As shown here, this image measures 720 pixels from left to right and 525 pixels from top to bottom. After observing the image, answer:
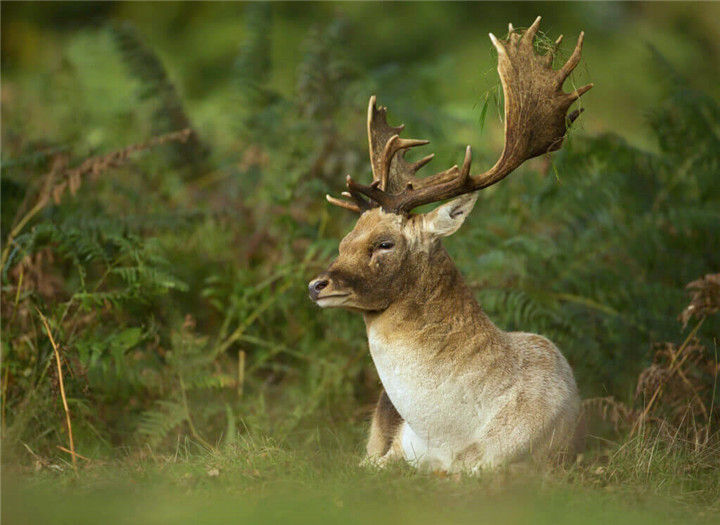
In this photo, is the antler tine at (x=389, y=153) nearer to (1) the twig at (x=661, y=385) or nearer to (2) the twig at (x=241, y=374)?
(1) the twig at (x=661, y=385)

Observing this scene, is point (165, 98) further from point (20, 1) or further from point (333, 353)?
point (20, 1)

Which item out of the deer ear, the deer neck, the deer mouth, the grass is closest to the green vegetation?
the grass

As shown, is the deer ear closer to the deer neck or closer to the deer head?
the deer head

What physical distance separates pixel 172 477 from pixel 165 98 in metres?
5.19

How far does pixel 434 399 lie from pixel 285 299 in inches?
116

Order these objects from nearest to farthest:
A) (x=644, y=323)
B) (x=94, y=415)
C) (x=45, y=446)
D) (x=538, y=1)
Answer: (x=45, y=446)
(x=94, y=415)
(x=644, y=323)
(x=538, y=1)

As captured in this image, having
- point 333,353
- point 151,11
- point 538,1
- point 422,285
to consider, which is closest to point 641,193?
point 333,353

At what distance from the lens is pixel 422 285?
4.67m

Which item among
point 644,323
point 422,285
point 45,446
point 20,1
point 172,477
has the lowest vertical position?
point 45,446

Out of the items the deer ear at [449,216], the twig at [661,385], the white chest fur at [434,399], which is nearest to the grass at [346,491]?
the white chest fur at [434,399]

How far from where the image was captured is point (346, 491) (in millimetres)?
4133

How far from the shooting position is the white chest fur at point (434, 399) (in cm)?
450

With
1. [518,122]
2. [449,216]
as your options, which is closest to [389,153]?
[449,216]

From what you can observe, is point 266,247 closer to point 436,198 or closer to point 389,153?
point 389,153
